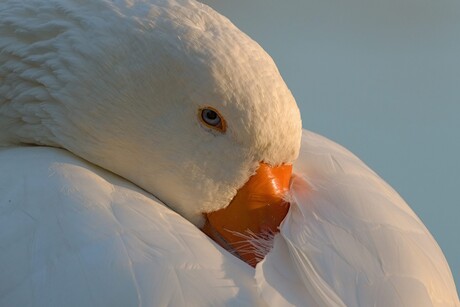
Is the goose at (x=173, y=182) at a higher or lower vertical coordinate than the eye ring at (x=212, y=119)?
lower

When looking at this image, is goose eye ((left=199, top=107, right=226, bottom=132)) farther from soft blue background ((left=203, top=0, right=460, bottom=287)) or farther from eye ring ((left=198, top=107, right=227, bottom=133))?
soft blue background ((left=203, top=0, right=460, bottom=287))

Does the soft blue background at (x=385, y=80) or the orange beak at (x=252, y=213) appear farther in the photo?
the soft blue background at (x=385, y=80)

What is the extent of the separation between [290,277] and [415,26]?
275 centimetres

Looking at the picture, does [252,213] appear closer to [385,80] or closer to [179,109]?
[179,109]

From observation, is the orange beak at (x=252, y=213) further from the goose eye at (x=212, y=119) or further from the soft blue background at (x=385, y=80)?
the soft blue background at (x=385, y=80)

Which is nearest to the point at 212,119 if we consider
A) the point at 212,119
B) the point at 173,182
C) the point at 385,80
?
the point at 212,119

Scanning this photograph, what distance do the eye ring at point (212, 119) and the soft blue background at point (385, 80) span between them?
1.49 metres

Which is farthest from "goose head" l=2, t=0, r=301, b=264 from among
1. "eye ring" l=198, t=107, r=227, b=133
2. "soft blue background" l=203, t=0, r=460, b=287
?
"soft blue background" l=203, t=0, r=460, b=287

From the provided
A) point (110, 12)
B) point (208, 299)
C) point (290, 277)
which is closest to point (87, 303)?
point (208, 299)

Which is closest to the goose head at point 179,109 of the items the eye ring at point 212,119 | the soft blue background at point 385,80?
the eye ring at point 212,119

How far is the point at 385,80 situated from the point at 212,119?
225 cm

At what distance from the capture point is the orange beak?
133 centimetres

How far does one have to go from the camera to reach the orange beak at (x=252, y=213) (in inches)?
52.4

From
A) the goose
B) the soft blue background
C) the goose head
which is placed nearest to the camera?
the goose
